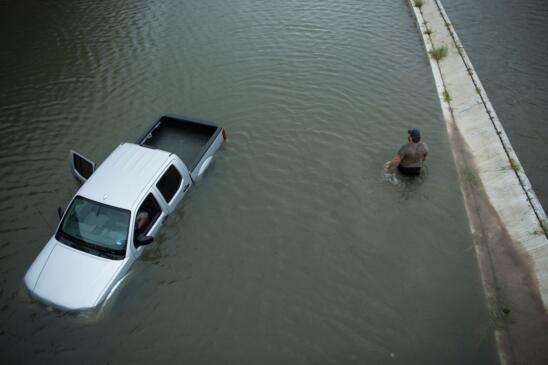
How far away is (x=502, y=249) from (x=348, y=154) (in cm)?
418

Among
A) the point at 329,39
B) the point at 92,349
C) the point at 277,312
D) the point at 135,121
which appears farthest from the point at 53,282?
the point at 329,39

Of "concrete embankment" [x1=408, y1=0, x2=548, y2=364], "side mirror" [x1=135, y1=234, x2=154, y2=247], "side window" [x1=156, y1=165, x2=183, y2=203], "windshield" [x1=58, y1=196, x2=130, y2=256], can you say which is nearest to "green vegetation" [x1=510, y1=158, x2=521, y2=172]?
"concrete embankment" [x1=408, y1=0, x2=548, y2=364]

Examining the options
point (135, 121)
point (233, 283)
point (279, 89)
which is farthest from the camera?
point (279, 89)

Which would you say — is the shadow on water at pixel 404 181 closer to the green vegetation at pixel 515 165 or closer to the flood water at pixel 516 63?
the green vegetation at pixel 515 165

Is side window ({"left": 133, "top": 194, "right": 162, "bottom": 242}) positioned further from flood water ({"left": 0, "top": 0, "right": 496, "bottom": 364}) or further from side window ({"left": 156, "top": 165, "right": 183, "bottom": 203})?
flood water ({"left": 0, "top": 0, "right": 496, "bottom": 364})

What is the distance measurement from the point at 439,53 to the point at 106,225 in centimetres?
1262

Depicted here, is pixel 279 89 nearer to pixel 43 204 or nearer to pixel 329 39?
pixel 329 39

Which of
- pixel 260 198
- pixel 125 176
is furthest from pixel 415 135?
pixel 125 176

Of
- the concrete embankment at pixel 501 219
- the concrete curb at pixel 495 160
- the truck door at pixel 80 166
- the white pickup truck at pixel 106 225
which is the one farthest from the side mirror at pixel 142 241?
the concrete curb at pixel 495 160

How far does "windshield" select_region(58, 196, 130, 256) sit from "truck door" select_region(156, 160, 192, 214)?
3.19ft

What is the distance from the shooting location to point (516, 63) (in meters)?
11.6

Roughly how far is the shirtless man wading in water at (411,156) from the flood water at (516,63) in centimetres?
285

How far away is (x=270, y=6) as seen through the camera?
1573 cm

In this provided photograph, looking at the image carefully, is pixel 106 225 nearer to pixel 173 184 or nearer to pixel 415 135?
pixel 173 184
